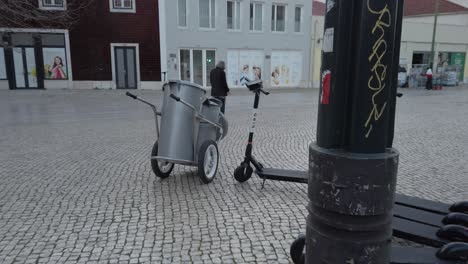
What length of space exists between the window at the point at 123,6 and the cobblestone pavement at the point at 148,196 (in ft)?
51.5

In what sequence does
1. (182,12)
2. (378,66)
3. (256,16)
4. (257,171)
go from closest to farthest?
(378,66)
(257,171)
(182,12)
(256,16)

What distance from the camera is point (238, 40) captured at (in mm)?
27312

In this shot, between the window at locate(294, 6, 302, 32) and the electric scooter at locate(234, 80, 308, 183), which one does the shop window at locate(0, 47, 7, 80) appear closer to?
the window at locate(294, 6, 302, 32)

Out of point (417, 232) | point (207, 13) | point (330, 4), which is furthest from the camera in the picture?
point (207, 13)

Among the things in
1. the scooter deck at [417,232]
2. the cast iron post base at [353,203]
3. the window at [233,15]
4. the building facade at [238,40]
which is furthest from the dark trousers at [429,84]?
the cast iron post base at [353,203]

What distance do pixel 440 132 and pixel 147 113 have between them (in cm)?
907

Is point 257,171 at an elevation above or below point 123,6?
below

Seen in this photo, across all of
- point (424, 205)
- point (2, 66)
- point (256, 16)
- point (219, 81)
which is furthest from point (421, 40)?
point (424, 205)

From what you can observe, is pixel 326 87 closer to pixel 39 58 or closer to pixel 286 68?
pixel 39 58

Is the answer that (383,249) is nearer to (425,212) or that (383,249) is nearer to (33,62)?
(425,212)

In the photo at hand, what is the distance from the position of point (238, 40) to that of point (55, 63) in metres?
11.8

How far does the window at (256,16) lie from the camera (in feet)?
90.7

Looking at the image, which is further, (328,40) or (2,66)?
(2,66)

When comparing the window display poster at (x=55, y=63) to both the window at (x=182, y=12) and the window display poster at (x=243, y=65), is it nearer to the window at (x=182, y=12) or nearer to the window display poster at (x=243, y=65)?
the window at (x=182, y=12)
